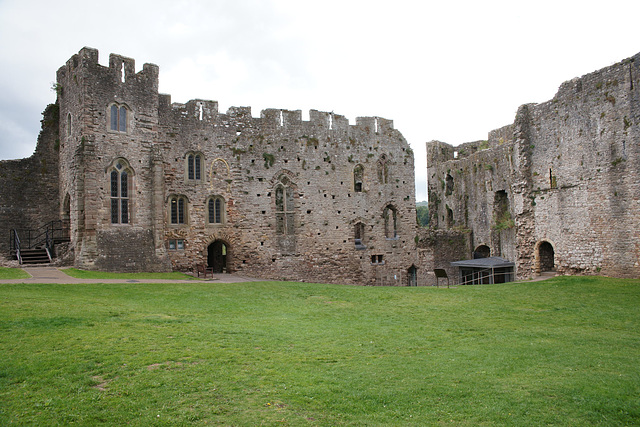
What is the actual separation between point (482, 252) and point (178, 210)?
2078cm

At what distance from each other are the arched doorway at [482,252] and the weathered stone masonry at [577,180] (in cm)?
176

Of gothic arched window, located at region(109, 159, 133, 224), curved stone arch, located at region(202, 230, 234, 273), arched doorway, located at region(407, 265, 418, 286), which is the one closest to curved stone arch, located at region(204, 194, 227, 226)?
curved stone arch, located at region(202, 230, 234, 273)

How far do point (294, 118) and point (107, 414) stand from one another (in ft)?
83.3

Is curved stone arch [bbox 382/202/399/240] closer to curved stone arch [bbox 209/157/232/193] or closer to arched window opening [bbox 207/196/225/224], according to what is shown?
curved stone arch [bbox 209/157/232/193]

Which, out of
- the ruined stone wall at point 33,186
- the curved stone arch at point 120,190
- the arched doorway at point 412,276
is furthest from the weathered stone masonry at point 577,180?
the ruined stone wall at point 33,186

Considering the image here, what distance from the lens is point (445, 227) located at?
1474 inches

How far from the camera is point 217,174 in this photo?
28.3m

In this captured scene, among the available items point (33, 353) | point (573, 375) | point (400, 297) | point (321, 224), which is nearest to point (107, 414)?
point (33, 353)

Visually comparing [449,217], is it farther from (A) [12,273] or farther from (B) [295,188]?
(A) [12,273]

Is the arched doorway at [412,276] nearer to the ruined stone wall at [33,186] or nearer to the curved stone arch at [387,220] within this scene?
the curved stone arch at [387,220]

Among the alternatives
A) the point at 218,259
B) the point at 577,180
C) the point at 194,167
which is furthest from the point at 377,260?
the point at 194,167

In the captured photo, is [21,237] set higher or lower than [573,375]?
higher

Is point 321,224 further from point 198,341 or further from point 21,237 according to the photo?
point 198,341

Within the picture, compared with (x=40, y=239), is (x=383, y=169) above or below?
above
